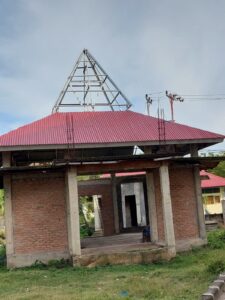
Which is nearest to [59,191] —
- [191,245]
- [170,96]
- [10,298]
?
[191,245]

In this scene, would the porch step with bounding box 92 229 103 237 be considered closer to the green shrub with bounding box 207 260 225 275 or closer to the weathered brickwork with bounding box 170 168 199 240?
the weathered brickwork with bounding box 170 168 199 240

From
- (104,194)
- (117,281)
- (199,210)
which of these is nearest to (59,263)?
(117,281)

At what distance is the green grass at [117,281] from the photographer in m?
8.85

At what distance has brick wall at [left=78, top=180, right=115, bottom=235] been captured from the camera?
22698 mm

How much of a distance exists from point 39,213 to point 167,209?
4238 millimetres

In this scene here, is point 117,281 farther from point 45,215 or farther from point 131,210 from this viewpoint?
A: point 131,210

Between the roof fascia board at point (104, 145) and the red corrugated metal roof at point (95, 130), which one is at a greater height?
the red corrugated metal roof at point (95, 130)

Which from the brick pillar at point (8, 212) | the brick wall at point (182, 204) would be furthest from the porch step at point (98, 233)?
the brick pillar at point (8, 212)

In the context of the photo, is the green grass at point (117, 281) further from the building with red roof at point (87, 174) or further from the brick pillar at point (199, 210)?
the brick pillar at point (199, 210)

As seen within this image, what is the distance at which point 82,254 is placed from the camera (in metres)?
13.9

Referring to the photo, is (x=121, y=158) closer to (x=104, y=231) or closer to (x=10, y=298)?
(x=10, y=298)

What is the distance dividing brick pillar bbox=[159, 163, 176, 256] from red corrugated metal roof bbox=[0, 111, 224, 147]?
1.20 m

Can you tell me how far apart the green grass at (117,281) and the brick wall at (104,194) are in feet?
29.5

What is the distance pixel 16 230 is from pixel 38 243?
0.84 metres
